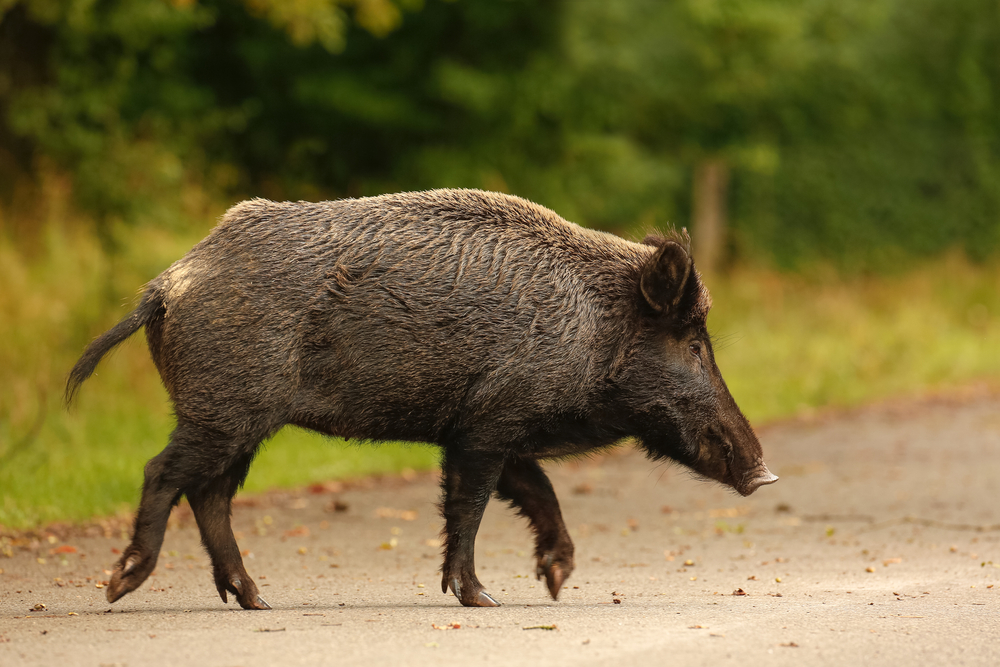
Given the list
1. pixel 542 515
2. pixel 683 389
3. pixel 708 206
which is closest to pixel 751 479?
pixel 683 389

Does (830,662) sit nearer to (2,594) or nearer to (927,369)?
(2,594)

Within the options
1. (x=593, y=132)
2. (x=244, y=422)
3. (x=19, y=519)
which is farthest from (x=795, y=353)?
(x=244, y=422)

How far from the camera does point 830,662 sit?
4539mm

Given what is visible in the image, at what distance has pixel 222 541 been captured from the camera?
5.82m

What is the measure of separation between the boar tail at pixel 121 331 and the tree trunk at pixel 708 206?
2037 cm

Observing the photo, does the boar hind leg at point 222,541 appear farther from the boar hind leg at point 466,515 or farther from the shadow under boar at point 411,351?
the boar hind leg at point 466,515

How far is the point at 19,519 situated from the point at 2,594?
1.95 metres

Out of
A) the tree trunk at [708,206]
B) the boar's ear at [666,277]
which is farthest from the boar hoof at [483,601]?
the tree trunk at [708,206]

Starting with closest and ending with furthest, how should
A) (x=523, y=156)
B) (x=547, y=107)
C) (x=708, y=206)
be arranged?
(x=547, y=107)
(x=523, y=156)
(x=708, y=206)

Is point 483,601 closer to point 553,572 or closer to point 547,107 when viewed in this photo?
point 553,572

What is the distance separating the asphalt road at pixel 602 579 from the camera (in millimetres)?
4707

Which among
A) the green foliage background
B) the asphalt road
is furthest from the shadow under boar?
the green foliage background

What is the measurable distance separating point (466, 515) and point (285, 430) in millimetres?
6840

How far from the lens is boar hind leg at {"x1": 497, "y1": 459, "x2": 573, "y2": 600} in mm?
5875
